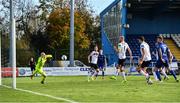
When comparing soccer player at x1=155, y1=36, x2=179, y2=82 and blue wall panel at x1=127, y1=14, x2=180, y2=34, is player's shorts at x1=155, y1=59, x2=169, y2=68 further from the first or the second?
blue wall panel at x1=127, y1=14, x2=180, y2=34

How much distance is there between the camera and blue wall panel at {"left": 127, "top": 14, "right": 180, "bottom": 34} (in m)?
61.6

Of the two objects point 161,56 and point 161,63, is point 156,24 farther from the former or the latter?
point 161,56

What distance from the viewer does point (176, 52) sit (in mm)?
59219

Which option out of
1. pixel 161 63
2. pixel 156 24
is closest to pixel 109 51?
pixel 156 24

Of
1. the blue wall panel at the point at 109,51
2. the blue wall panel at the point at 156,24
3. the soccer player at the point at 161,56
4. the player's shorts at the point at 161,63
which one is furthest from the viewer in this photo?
the blue wall panel at the point at 156,24

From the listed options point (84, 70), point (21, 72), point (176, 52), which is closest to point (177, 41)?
point (176, 52)

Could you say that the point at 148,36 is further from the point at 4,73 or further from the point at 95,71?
the point at 95,71

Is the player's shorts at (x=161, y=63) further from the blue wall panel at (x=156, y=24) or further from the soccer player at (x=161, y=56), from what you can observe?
the blue wall panel at (x=156, y=24)

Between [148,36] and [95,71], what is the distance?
31.4m

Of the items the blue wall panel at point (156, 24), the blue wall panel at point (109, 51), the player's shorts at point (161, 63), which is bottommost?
the player's shorts at point (161, 63)

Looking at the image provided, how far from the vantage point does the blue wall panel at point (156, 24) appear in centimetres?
6156

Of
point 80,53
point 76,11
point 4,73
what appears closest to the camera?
point 4,73

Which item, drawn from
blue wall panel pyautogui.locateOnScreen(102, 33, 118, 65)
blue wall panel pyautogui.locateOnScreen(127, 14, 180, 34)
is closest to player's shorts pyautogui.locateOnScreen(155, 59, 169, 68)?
blue wall panel pyautogui.locateOnScreen(102, 33, 118, 65)

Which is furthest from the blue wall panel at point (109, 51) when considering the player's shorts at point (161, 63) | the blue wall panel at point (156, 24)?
the player's shorts at point (161, 63)
